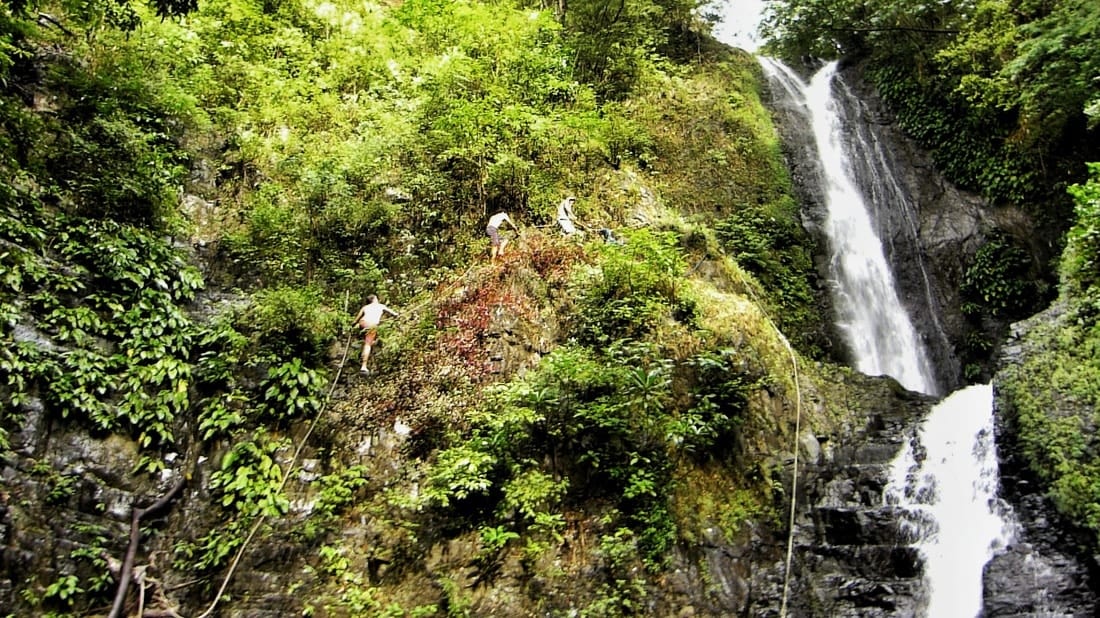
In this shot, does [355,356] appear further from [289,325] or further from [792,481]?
[792,481]

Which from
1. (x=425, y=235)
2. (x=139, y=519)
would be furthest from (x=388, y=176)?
(x=139, y=519)

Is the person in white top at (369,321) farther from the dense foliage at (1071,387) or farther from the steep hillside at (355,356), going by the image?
the dense foliage at (1071,387)

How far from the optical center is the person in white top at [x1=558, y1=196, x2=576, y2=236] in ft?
32.5

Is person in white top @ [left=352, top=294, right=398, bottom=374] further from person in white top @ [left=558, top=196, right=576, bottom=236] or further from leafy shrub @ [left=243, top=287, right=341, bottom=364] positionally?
person in white top @ [left=558, top=196, right=576, bottom=236]

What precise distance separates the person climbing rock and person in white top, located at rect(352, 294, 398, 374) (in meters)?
1.72

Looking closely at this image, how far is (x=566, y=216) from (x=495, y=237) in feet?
4.55

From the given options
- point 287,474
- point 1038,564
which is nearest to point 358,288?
point 287,474

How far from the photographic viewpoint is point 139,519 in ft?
21.0

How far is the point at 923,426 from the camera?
8508 mm

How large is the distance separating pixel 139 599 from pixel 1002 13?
16029 millimetres

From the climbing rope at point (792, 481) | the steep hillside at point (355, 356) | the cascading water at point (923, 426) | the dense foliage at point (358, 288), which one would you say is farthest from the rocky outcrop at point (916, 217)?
the climbing rope at point (792, 481)

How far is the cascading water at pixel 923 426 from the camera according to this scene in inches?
265

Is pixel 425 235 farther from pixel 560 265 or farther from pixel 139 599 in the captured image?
pixel 139 599

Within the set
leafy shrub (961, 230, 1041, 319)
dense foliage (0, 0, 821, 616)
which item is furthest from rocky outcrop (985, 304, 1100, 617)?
leafy shrub (961, 230, 1041, 319)
